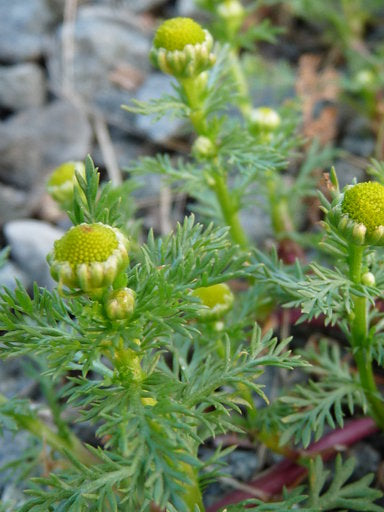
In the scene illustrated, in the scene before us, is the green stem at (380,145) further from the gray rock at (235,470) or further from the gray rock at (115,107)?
the gray rock at (235,470)

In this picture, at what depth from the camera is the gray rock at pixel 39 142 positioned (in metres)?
3.52

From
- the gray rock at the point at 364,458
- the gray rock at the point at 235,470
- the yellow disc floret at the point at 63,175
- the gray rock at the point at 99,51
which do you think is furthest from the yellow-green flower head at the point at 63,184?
the gray rock at the point at 99,51

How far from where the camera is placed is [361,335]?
1779mm

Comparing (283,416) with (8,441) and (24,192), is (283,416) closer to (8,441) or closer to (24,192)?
(8,441)

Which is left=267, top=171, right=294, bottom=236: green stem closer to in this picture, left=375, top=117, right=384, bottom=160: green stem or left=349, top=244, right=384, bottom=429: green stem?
left=375, top=117, right=384, bottom=160: green stem

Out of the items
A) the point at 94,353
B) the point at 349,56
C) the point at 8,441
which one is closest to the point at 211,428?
the point at 94,353

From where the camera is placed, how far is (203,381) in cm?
159

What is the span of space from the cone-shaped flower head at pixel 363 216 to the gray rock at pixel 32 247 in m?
1.61

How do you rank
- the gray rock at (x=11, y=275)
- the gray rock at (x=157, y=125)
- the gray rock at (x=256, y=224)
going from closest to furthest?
the gray rock at (x=11, y=275)
the gray rock at (x=256, y=224)
the gray rock at (x=157, y=125)

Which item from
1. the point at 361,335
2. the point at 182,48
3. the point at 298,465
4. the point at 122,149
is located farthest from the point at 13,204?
the point at 361,335

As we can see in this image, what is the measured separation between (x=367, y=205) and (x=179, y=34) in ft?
2.90

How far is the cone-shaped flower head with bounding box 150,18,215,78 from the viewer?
1947mm

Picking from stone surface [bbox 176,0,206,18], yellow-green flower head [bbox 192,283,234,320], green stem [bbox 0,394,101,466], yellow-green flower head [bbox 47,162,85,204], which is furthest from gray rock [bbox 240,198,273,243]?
stone surface [bbox 176,0,206,18]

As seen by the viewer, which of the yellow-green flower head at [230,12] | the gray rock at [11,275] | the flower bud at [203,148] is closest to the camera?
the flower bud at [203,148]
